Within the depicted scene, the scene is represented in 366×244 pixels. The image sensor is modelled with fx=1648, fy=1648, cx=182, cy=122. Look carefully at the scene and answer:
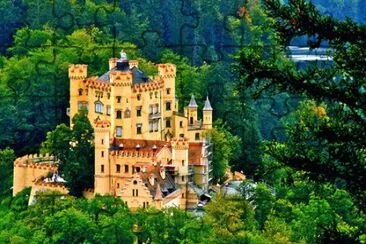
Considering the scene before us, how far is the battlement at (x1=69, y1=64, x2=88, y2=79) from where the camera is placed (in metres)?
35.4

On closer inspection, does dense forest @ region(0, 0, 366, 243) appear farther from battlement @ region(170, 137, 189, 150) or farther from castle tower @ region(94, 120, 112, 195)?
battlement @ region(170, 137, 189, 150)

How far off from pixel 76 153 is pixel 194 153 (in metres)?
2.61

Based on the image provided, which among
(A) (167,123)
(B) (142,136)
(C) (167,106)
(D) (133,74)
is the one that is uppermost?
(D) (133,74)

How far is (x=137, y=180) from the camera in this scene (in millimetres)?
30828

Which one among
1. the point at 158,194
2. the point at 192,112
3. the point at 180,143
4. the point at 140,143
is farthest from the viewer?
the point at 192,112

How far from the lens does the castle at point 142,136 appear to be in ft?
102

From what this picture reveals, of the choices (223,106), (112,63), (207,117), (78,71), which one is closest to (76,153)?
(78,71)

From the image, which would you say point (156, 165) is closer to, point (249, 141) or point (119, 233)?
point (119, 233)

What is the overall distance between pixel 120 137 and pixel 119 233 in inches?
188

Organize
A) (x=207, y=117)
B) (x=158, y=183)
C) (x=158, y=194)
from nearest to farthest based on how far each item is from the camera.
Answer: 1. (x=158, y=194)
2. (x=158, y=183)
3. (x=207, y=117)

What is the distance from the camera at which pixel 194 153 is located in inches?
1305

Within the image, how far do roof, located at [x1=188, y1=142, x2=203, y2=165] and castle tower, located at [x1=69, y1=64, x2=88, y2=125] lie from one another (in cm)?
285

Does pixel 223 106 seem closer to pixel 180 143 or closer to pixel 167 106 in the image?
pixel 167 106

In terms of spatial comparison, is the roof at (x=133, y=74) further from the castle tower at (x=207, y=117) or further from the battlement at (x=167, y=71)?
the castle tower at (x=207, y=117)
